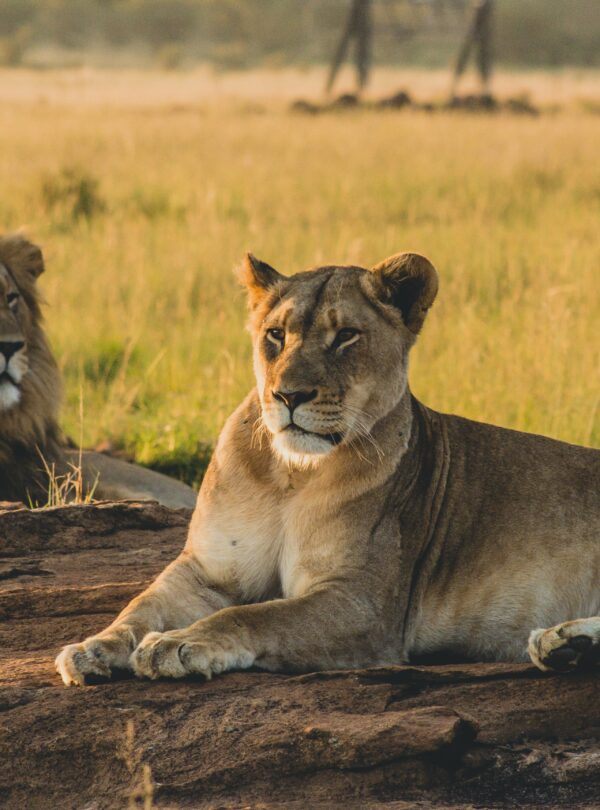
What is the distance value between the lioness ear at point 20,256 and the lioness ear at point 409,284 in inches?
109

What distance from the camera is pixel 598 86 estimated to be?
39906 mm

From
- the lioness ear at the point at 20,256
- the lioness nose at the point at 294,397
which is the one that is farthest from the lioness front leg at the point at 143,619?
the lioness ear at the point at 20,256

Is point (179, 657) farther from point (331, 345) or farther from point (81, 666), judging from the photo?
point (331, 345)

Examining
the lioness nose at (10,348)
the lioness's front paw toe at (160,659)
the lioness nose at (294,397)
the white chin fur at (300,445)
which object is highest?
the lioness nose at (294,397)

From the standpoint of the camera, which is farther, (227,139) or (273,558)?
(227,139)

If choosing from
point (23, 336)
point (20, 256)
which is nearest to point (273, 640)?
point (23, 336)

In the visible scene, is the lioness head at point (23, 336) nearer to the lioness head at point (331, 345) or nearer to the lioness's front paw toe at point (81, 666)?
the lioness head at point (331, 345)

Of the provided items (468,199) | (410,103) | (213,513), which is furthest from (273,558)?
(410,103)

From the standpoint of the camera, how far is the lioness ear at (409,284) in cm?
365

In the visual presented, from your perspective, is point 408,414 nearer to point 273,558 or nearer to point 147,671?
point 273,558

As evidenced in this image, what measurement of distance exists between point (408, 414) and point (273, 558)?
0.53 m

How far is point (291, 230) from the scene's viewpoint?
36.5 feet

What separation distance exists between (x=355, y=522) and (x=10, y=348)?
98.7 inches

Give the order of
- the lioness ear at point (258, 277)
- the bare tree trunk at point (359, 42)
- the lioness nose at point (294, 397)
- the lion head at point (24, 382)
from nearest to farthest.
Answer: the lioness nose at point (294, 397) → the lioness ear at point (258, 277) → the lion head at point (24, 382) → the bare tree trunk at point (359, 42)
